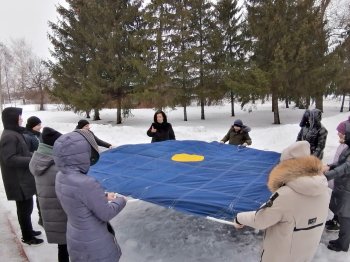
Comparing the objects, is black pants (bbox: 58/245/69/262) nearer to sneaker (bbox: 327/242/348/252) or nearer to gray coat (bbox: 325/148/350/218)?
gray coat (bbox: 325/148/350/218)

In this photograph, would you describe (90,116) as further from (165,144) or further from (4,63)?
(4,63)

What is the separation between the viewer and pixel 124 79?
1723 cm

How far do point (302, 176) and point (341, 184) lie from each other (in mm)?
1831

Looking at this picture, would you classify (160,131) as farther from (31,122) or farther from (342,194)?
(342,194)

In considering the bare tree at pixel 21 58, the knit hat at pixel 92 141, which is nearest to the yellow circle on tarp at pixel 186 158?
the knit hat at pixel 92 141

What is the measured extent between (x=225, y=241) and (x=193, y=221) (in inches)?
26.1

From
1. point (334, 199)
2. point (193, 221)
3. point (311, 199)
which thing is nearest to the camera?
point (311, 199)

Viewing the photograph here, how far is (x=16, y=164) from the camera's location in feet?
11.2

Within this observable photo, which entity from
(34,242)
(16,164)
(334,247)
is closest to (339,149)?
(334,247)

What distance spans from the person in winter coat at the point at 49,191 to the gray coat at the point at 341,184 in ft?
8.39

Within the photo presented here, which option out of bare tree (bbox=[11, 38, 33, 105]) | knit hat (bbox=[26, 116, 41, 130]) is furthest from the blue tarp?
bare tree (bbox=[11, 38, 33, 105])

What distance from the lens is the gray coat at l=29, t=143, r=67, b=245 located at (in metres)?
2.76

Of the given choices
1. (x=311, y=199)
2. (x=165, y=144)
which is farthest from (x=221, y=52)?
(x=311, y=199)

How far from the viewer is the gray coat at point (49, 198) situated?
276 centimetres
